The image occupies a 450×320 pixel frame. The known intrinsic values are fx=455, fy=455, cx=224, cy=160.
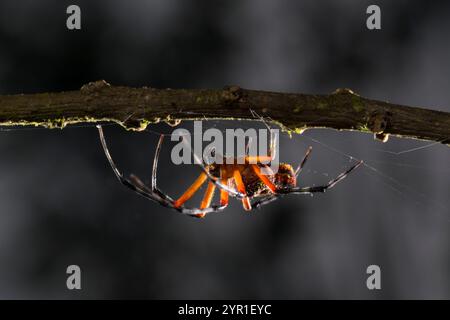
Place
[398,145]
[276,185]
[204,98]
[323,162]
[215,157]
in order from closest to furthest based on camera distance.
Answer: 1. [204,98]
2. [215,157]
3. [276,185]
4. [323,162]
5. [398,145]

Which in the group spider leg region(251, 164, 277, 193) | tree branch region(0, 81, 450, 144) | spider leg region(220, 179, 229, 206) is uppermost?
tree branch region(0, 81, 450, 144)

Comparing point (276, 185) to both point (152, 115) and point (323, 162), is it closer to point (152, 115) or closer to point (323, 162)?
point (323, 162)

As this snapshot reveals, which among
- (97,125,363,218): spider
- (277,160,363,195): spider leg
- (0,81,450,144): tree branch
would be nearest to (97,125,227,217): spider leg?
(97,125,363,218): spider

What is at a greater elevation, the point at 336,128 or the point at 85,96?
the point at 85,96

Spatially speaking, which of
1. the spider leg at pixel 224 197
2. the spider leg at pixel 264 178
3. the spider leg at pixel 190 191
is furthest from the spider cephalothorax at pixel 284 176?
the spider leg at pixel 190 191

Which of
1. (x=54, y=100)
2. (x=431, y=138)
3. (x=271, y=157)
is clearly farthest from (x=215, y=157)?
(x=431, y=138)

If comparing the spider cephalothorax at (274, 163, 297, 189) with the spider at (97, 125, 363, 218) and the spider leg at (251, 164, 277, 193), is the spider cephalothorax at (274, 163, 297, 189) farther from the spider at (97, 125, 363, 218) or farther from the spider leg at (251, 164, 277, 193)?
the spider leg at (251, 164, 277, 193)

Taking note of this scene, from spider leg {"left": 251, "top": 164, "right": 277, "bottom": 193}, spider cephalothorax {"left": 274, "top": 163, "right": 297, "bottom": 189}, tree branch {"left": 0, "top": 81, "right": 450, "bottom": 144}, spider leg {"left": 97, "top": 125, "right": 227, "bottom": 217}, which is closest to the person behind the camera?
tree branch {"left": 0, "top": 81, "right": 450, "bottom": 144}

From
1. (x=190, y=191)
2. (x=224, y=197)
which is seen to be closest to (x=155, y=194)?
(x=190, y=191)

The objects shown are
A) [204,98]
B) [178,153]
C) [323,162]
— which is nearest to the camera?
[204,98]
